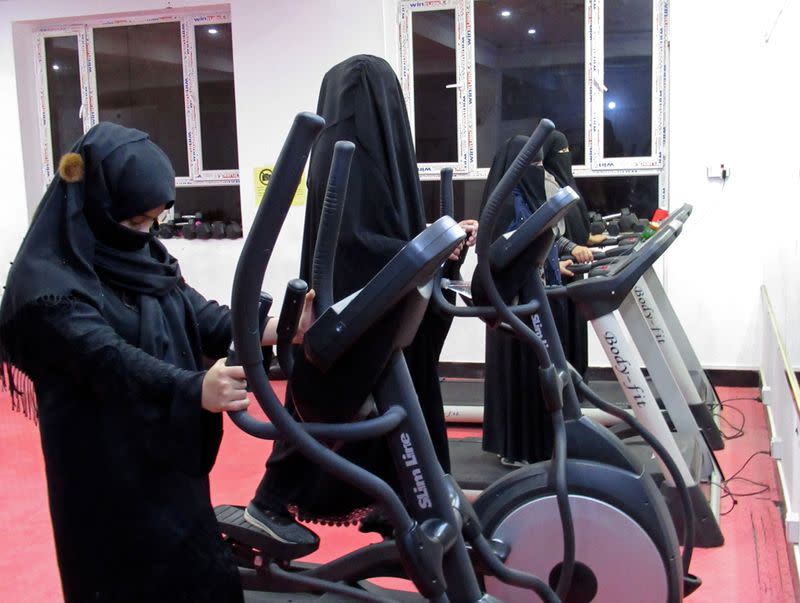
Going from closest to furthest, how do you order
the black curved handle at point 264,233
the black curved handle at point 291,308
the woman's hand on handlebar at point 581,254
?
the black curved handle at point 264,233 → the black curved handle at point 291,308 → the woman's hand on handlebar at point 581,254

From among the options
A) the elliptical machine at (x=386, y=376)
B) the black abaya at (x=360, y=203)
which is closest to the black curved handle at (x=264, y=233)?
the elliptical machine at (x=386, y=376)

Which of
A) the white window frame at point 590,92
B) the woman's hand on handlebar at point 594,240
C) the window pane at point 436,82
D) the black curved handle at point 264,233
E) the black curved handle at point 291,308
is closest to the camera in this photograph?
the black curved handle at point 264,233

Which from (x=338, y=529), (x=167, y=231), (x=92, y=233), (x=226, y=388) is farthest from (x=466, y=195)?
(x=226, y=388)

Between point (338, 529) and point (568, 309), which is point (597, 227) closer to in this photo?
point (568, 309)

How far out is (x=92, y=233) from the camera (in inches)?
67.7

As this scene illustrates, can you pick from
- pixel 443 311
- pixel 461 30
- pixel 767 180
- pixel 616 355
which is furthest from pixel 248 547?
pixel 461 30

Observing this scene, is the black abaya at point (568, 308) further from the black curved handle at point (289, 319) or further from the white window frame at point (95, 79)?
the white window frame at point (95, 79)

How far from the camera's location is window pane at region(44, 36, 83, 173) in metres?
6.94

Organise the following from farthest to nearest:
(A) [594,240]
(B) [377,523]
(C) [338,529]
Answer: (A) [594,240]
(C) [338,529]
(B) [377,523]

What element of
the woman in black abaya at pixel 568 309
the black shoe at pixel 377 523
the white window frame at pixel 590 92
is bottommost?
the black shoe at pixel 377 523

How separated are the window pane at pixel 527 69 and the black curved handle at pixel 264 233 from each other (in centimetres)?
502

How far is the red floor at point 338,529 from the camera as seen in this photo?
9.48 feet

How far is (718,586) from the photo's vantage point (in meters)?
2.84

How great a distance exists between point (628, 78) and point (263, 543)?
4371mm
